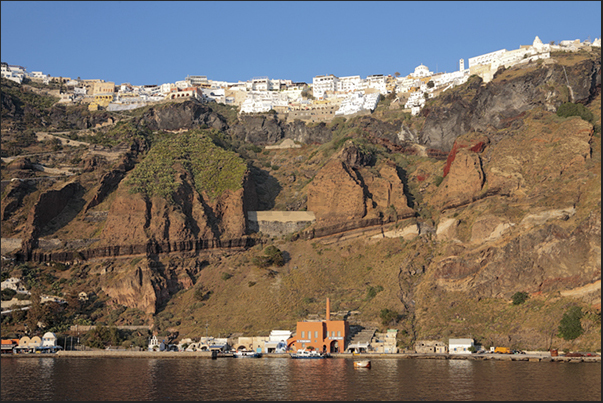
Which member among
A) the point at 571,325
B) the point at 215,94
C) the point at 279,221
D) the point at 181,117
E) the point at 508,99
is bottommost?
the point at 571,325

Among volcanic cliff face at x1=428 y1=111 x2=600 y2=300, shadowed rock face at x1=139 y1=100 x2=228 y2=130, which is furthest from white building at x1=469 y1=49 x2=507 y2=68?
shadowed rock face at x1=139 y1=100 x2=228 y2=130

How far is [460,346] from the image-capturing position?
70.9 m

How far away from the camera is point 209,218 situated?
9944 cm

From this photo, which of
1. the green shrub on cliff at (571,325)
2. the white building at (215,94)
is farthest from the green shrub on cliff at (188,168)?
the green shrub on cliff at (571,325)

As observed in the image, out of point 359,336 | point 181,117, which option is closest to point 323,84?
point 181,117

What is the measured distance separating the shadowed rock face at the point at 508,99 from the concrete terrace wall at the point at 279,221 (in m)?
27.5

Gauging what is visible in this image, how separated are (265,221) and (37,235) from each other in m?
29.7

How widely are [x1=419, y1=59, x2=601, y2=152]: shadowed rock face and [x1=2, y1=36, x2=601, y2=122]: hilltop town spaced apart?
27.8 feet

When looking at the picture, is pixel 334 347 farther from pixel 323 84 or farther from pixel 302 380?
pixel 323 84

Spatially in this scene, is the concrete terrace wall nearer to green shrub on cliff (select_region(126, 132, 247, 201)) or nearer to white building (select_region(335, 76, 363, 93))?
green shrub on cliff (select_region(126, 132, 247, 201))

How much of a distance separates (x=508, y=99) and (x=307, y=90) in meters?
69.5

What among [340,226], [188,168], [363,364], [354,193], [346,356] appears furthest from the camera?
[188,168]

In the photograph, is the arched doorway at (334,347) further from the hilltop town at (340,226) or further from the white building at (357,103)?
the white building at (357,103)

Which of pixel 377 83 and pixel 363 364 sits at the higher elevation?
pixel 377 83
